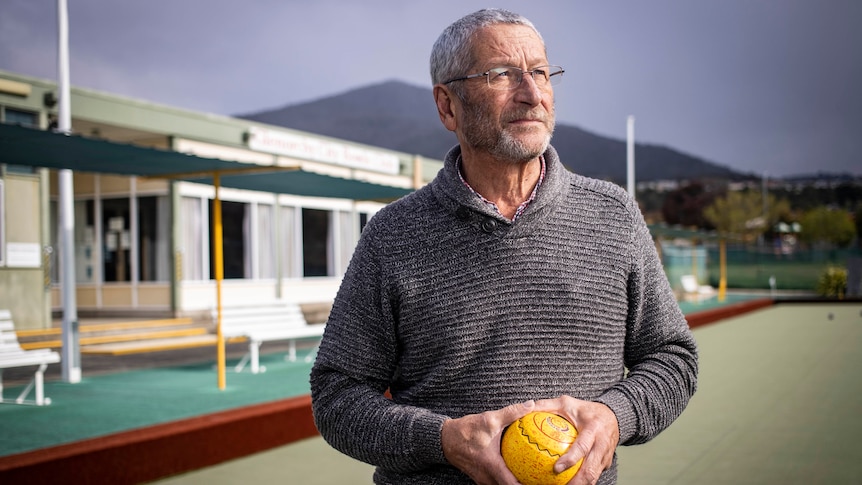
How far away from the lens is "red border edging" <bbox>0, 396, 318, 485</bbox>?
5.29 metres

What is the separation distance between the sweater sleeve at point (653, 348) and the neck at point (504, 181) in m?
0.25

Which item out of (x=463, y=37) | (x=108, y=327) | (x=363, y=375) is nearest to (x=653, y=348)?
(x=363, y=375)

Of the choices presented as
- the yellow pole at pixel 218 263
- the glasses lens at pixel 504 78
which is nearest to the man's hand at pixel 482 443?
the glasses lens at pixel 504 78

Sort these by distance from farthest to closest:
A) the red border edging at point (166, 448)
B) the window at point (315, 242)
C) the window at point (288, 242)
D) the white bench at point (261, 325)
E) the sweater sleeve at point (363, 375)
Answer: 1. the window at point (315, 242)
2. the window at point (288, 242)
3. the white bench at point (261, 325)
4. the red border edging at point (166, 448)
5. the sweater sleeve at point (363, 375)

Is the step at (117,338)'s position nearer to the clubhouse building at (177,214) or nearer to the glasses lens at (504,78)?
the clubhouse building at (177,214)

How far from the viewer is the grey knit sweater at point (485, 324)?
5.91ft

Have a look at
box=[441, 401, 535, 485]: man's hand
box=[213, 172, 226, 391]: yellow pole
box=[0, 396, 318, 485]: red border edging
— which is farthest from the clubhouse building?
box=[441, 401, 535, 485]: man's hand

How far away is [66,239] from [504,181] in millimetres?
9517

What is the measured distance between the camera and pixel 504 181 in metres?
1.92

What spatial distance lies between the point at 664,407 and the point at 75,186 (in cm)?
2036

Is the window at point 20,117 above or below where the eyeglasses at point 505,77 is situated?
above

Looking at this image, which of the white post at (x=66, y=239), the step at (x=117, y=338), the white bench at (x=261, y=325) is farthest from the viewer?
the step at (x=117, y=338)

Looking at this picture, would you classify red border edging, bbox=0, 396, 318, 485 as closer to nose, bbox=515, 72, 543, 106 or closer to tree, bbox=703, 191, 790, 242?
nose, bbox=515, 72, 543, 106

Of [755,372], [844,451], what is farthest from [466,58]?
[755,372]
